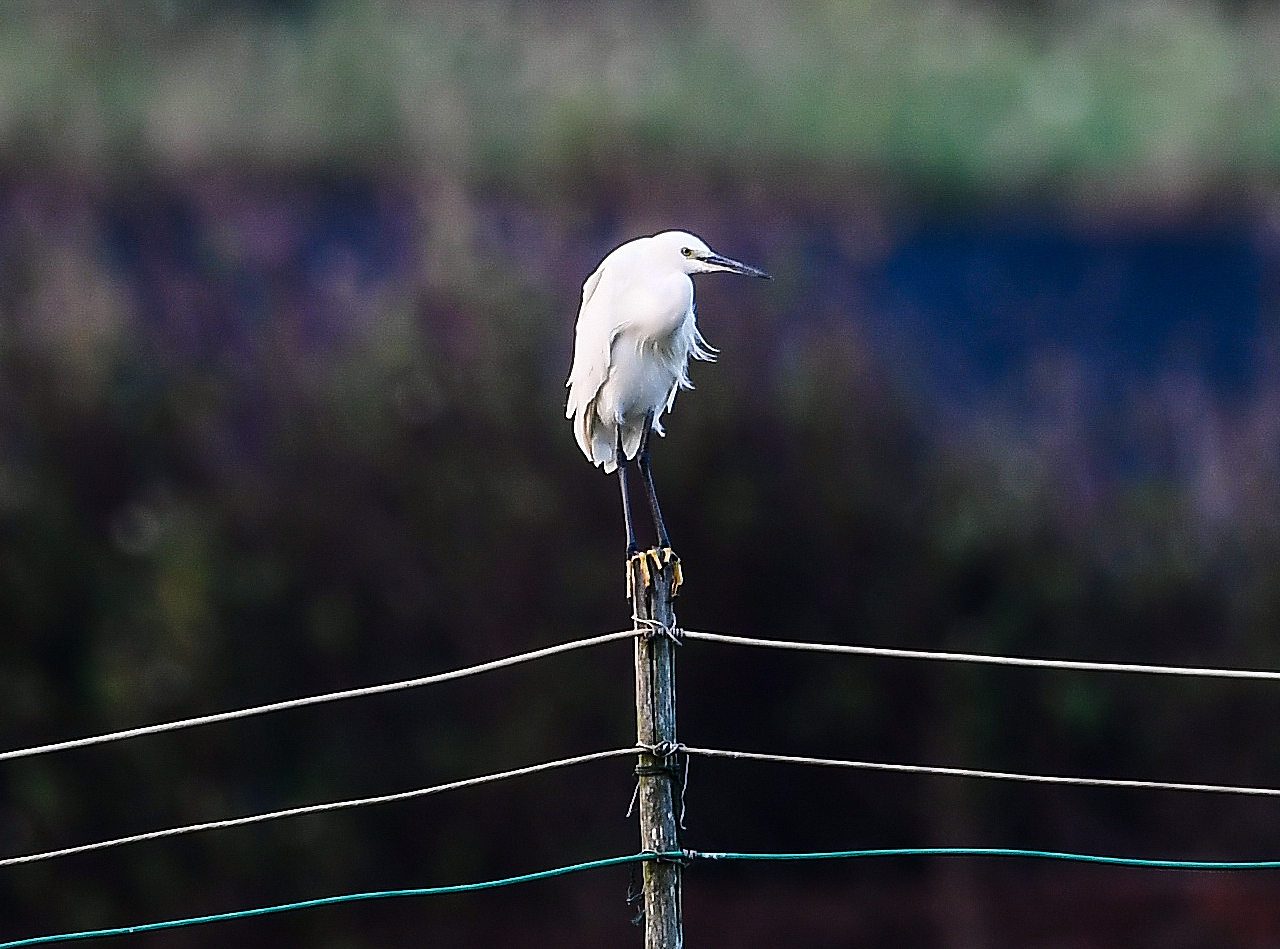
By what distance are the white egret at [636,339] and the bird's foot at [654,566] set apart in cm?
38

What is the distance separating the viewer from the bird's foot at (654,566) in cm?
201

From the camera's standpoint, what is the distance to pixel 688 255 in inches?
110

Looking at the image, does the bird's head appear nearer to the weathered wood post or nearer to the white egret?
the white egret

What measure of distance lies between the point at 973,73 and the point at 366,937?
3.91m

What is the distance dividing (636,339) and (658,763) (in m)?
1.06

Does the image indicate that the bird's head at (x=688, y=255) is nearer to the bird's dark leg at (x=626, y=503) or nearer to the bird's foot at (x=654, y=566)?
the bird's dark leg at (x=626, y=503)

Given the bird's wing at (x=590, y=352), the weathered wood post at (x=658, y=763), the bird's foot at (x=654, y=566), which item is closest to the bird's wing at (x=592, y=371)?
the bird's wing at (x=590, y=352)

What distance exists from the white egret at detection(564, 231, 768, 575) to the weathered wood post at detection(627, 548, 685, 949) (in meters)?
0.78

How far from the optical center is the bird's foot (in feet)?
6.61

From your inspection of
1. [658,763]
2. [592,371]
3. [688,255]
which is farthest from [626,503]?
[658,763]

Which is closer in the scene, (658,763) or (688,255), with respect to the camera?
(658,763)

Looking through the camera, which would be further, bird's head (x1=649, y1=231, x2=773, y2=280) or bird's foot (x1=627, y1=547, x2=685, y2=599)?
bird's head (x1=649, y1=231, x2=773, y2=280)

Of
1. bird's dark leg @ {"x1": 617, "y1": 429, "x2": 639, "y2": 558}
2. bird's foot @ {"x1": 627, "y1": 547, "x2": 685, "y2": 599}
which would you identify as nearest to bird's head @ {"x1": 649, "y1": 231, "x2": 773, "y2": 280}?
bird's dark leg @ {"x1": 617, "y1": 429, "x2": 639, "y2": 558}

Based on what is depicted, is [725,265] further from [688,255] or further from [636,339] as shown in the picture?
[636,339]
